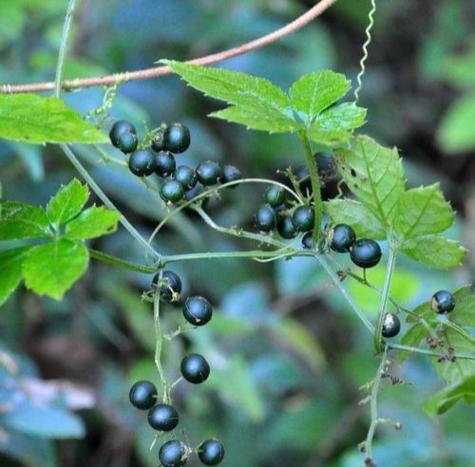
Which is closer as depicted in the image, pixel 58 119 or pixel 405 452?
pixel 58 119

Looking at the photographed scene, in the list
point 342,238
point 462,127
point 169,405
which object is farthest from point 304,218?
point 462,127

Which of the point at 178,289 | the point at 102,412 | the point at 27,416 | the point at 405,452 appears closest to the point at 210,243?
the point at 102,412

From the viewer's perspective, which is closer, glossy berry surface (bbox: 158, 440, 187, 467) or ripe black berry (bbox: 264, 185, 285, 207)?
glossy berry surface (bbox: 158, 440, 187, 467)

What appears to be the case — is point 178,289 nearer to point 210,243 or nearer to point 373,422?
point 373,422

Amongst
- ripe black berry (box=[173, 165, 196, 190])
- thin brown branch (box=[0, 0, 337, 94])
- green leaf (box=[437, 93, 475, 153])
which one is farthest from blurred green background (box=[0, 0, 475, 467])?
ripe black berry (box=[173, 165, 196, 190])

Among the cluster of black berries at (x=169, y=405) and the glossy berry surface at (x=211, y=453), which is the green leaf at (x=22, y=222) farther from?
the glossy berry surface at (x=211, y=453)

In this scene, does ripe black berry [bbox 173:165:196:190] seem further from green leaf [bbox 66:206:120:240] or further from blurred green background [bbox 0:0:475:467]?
blurred green background [bbox 0:0:475:467]
